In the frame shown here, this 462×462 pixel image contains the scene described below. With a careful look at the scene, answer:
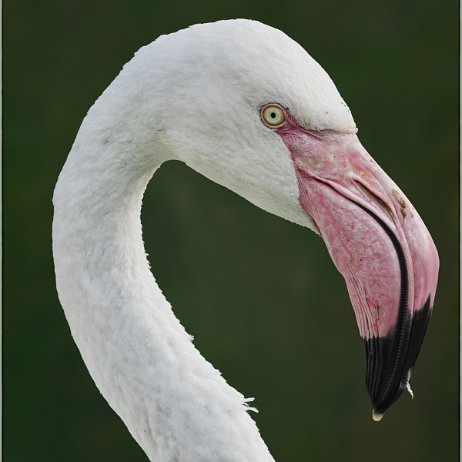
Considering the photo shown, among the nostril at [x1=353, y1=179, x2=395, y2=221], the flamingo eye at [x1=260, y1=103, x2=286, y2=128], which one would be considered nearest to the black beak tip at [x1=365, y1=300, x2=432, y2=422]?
the nostril at [x1=353, y1=179, x2=395, y2=221]

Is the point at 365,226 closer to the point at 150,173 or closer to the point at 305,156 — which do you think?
the point at 305,156

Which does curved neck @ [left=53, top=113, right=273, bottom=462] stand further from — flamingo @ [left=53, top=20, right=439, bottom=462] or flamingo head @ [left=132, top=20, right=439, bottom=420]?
flamingo head @ [left=132, top=20, right=439, bottom=420]

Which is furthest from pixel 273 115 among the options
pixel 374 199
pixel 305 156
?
pixel 374 199

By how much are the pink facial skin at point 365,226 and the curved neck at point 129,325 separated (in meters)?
0.25

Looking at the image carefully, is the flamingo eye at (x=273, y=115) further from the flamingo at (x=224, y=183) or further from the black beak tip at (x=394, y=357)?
the black beak tip at (x=394, y=357)

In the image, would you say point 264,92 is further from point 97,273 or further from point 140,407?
point 140,407

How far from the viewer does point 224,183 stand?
1.50m

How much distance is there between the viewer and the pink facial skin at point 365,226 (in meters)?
1.39

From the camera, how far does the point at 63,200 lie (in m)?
1.50

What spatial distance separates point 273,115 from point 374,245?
0.80ft

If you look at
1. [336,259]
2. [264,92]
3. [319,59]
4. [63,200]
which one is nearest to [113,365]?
[63,200]

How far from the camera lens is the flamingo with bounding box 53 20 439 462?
1393 mm

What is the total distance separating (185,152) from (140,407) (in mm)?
413

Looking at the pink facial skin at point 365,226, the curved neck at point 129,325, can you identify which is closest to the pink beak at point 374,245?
the pink facial skin at point 365,226
